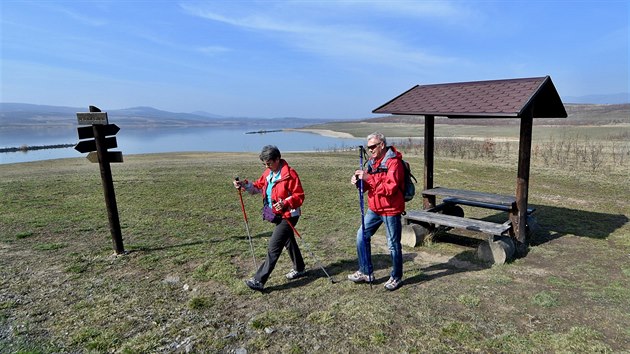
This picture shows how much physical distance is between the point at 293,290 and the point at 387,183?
213 cm

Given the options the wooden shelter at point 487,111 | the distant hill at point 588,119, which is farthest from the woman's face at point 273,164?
the distant hill at point 588,119

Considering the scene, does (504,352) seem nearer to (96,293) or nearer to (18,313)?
(96,293)

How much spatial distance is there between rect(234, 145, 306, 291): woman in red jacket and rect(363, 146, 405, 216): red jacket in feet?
3.33

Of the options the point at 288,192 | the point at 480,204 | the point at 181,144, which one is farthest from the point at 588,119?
the point at 288,192

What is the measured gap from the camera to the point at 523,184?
700 centimetres

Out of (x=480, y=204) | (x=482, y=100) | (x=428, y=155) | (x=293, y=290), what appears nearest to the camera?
(x=293, y=290)

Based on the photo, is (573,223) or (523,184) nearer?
(523,184)

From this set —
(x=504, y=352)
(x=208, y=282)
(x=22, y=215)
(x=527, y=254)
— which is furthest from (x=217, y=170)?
(x=504, y=352)

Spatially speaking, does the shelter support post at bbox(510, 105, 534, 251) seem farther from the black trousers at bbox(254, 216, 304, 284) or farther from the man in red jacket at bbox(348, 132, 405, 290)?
the black trousers at bbox(254, 216, 304, 284)

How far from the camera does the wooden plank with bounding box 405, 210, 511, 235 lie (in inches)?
258

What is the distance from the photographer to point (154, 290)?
5.62 meters

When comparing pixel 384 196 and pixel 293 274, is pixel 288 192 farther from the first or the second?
pixel 293 274

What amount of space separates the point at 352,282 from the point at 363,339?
1.56 meters

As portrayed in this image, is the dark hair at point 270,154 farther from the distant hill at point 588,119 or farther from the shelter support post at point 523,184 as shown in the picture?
the distant hill at point 588,119
